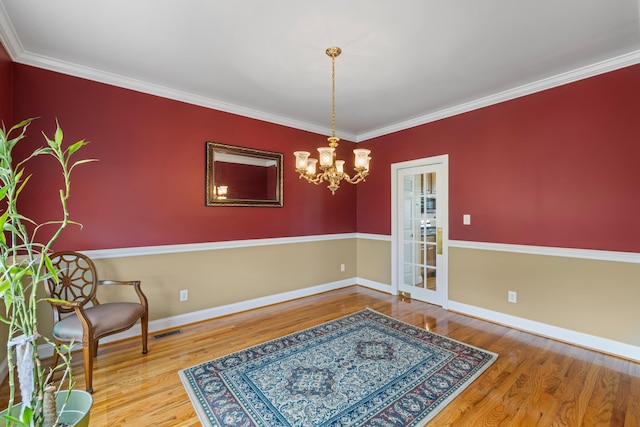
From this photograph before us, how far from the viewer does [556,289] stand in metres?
2.96

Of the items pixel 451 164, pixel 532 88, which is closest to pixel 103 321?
pixel 451 164

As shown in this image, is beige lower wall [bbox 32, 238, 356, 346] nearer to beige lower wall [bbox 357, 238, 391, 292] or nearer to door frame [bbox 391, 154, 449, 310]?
beige lower wall [bbox 357, 238, 391, 292]

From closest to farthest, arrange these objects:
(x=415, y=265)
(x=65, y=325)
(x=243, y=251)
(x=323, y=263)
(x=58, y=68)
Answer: (x=65, y=325) < (x=58, y=68) < (x=243, y=251) < (x=415, y=265) < (x=323, y=263)

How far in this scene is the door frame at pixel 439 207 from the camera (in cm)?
381

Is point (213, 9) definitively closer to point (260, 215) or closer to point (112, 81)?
point (112, 81)

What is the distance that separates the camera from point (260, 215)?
154 inches

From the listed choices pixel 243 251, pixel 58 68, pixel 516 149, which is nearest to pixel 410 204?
pixel 516 149

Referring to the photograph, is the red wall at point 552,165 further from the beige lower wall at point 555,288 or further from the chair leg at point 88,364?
the chair leg at point 88,364

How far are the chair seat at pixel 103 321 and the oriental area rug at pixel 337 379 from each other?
64 centimetres

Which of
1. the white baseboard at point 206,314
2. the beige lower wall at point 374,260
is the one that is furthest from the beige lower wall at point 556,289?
the white baseboard at point 206,314

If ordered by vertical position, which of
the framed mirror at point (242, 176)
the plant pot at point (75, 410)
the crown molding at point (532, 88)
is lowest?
the plant pot at point (75, 410)

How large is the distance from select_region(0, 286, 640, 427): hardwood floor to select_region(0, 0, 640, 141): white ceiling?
2550mm

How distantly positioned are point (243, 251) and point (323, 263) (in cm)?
136

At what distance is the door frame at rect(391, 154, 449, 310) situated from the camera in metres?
3.81
